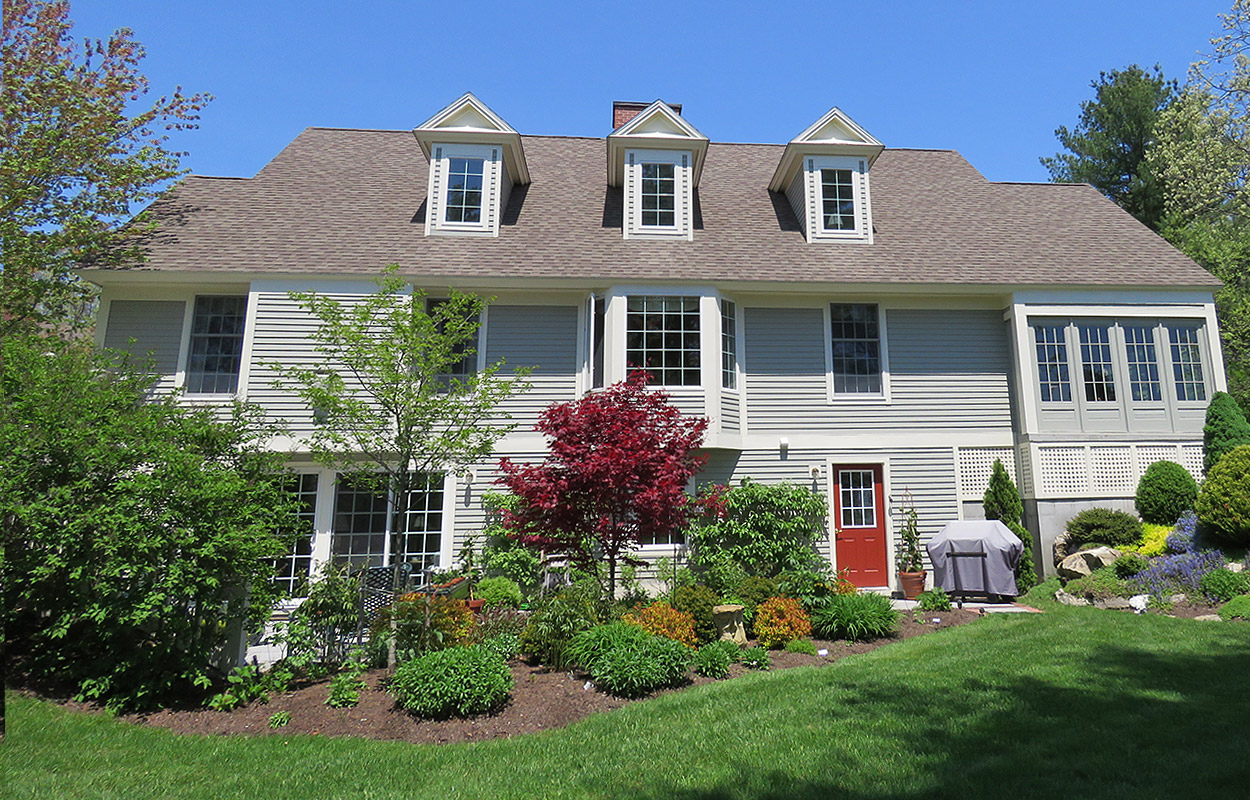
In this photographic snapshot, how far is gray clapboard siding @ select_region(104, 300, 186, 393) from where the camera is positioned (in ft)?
38.9

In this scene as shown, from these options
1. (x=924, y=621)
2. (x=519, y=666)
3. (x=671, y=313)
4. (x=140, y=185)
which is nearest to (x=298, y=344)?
(x=140, y=185)

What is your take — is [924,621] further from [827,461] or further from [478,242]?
[478,242]

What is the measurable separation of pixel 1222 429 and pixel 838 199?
779 centimetres

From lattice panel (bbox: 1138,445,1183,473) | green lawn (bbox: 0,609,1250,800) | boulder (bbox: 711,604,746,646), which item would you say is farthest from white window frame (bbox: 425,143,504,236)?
lattice panel (bbox: 1138,445,1183,473)

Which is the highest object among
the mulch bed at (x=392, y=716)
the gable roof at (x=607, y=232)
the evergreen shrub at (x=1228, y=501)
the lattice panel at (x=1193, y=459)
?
the gable roof at (x=607, y=232)

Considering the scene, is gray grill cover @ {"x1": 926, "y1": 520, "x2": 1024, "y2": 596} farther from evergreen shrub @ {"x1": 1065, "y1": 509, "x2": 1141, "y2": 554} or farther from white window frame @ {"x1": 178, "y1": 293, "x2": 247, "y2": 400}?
white window frame @ {"x1": 178, "y1": 293, "x2": 247, "y2": 400}

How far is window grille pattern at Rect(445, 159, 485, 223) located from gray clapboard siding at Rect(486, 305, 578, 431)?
2.13 meters

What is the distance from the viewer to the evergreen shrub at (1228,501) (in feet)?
32.2

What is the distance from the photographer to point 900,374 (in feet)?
42.0

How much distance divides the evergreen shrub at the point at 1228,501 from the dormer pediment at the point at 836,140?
308 inches

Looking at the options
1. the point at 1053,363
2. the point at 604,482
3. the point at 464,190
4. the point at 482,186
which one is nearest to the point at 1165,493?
the point at 1053,363

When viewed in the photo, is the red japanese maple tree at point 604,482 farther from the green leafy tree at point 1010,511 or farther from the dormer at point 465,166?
the green leafy tree at point 1010,511

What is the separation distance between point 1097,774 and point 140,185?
1651 cm

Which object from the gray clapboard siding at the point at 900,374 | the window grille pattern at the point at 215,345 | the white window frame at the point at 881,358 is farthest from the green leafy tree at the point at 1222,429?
the window grille pattern at the point at 215,345
